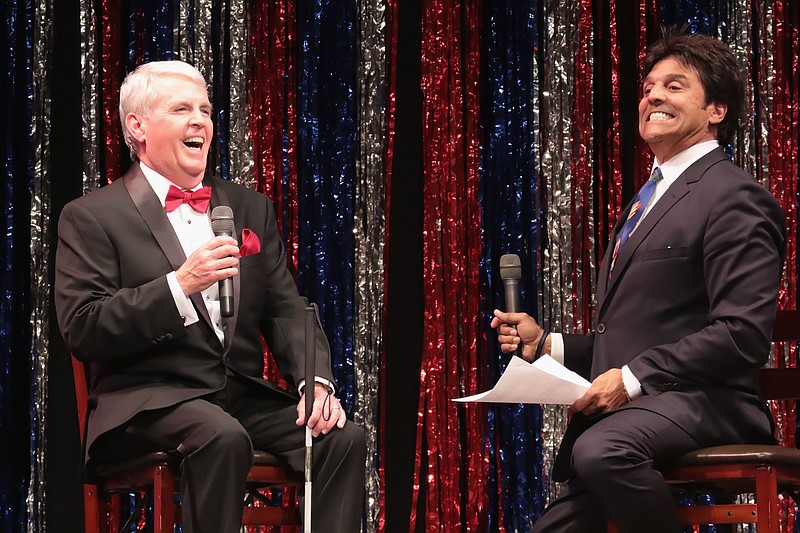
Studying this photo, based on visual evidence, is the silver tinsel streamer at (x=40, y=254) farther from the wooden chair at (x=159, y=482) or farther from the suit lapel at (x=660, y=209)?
the suit lapel at (x=660, y=209)

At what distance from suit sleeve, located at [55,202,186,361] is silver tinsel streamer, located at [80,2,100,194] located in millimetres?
→ 1111

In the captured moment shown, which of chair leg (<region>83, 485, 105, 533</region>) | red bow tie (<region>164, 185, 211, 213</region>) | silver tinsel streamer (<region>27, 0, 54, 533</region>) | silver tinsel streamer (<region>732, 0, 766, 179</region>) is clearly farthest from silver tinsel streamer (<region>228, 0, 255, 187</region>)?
silver tinsel streamer (<region>732, 0, 766, 179</region>)

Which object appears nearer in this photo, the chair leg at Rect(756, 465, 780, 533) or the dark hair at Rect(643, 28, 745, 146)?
the chair leg at Rect(756, 465, 780, 533)

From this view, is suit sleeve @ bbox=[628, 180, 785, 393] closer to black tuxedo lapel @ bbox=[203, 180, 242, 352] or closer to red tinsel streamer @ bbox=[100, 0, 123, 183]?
black tuxedo lapel @ bbox=[203, 180, 242, 352]

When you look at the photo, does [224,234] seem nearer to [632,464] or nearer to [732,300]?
[632,464]

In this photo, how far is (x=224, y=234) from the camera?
2.53m

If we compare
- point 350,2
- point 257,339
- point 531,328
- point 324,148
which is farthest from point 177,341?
point 350,2

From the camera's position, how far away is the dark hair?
9.19 feet

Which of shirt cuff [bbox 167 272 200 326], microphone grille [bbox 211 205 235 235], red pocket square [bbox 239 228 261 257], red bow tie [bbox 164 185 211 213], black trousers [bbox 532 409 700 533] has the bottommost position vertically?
black trousers [bbox 532 409 700 533]

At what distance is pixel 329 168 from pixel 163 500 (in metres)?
1.69

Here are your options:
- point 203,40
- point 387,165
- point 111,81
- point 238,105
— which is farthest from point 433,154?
point 111,81

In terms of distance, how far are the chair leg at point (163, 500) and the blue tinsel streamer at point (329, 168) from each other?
141 centimetres

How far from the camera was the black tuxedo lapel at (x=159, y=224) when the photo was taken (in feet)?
8.91

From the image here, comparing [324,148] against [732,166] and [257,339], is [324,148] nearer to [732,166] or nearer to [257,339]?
[257,339]
